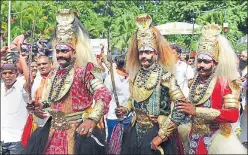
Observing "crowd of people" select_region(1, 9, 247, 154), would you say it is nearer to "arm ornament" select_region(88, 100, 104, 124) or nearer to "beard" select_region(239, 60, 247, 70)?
"arm ornament" select_region(88, 100, 104, 124)

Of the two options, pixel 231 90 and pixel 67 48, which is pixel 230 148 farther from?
pixel 67 48

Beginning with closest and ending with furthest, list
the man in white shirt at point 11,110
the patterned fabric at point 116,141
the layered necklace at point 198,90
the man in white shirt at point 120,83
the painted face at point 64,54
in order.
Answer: the painted face at point 64,54 < the layered necklace at point 198,90 < the patterned fabric at point 116,141 < the man in white shirt at point 11,110 < the man in white shirt at point 120,83

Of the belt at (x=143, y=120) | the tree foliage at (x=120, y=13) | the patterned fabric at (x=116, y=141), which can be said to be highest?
the tree foliage at (x=120, y=13)

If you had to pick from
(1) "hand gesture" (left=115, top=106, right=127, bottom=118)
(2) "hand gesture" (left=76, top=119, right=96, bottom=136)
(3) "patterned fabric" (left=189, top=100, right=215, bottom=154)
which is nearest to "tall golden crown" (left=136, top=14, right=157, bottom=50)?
(1) "hand gesture" (left=115, top=106, right=127, bottom=118)

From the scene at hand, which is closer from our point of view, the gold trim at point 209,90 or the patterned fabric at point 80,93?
the patterned fabric at point 80,93

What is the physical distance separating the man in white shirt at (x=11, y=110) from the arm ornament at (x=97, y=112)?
2.54 meters

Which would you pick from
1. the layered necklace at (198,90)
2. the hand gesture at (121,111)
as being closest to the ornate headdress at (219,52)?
the layered necklace at (198,90)

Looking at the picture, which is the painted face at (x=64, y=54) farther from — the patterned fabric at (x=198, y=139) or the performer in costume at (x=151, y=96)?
the patterned fabric at (x=198, y=139)

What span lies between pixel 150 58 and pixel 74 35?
28.8 inches

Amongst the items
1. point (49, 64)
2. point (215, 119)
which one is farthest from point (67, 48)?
point (49, 64)

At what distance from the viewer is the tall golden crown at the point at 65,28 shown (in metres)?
5.25

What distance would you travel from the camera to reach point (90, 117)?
4832mm

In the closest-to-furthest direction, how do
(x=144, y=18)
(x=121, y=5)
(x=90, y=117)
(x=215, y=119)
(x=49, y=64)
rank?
(x=90, y=117), (x=215, y=119), (x=144, y=18), (x=49, y=64), (x=121, y=5)

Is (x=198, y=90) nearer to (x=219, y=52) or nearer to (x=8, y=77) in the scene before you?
(x=219, y=52)
